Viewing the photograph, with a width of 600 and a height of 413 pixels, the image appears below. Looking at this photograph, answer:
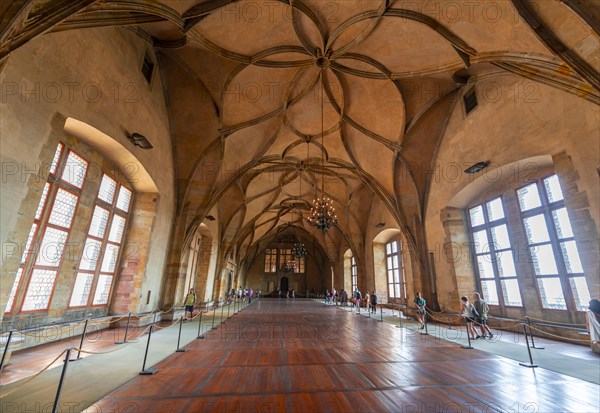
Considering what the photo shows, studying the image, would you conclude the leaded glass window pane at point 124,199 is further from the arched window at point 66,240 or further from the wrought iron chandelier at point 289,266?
the wrought iron chandelier at point 289,266

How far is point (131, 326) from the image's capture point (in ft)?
24.2

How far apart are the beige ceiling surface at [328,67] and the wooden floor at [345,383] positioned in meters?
4.70

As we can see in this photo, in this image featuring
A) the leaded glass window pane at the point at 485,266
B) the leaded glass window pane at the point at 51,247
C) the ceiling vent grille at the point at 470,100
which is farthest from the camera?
the leaded glass window pane at the point at 485,266

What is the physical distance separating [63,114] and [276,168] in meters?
10.3

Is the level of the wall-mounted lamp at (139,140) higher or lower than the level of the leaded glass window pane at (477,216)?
higher

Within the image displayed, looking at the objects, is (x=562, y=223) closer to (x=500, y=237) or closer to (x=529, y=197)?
(x=529, y=197)

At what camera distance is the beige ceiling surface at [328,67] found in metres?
4.50

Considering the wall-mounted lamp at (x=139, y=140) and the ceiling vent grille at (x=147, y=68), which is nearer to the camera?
the wall-mounted lamp at (x=139, y=140)

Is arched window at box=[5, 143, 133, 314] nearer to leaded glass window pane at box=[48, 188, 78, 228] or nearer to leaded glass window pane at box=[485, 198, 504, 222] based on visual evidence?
leaded glass window pane at box=[48, 188, 78, 228]

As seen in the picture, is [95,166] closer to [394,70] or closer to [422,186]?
[394,70]

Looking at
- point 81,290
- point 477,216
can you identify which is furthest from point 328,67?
point 81,290

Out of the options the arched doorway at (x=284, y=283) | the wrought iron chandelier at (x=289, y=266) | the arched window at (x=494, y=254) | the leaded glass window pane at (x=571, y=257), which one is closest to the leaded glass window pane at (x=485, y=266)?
the arched window at (x=494, y=254)

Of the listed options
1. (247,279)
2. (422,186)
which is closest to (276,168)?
(422,186)

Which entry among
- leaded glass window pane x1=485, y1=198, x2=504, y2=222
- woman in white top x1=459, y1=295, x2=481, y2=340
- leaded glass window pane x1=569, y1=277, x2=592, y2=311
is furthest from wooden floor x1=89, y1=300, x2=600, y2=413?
leaded glass window pane x1=485, y1=198, x2=504, y2=222
